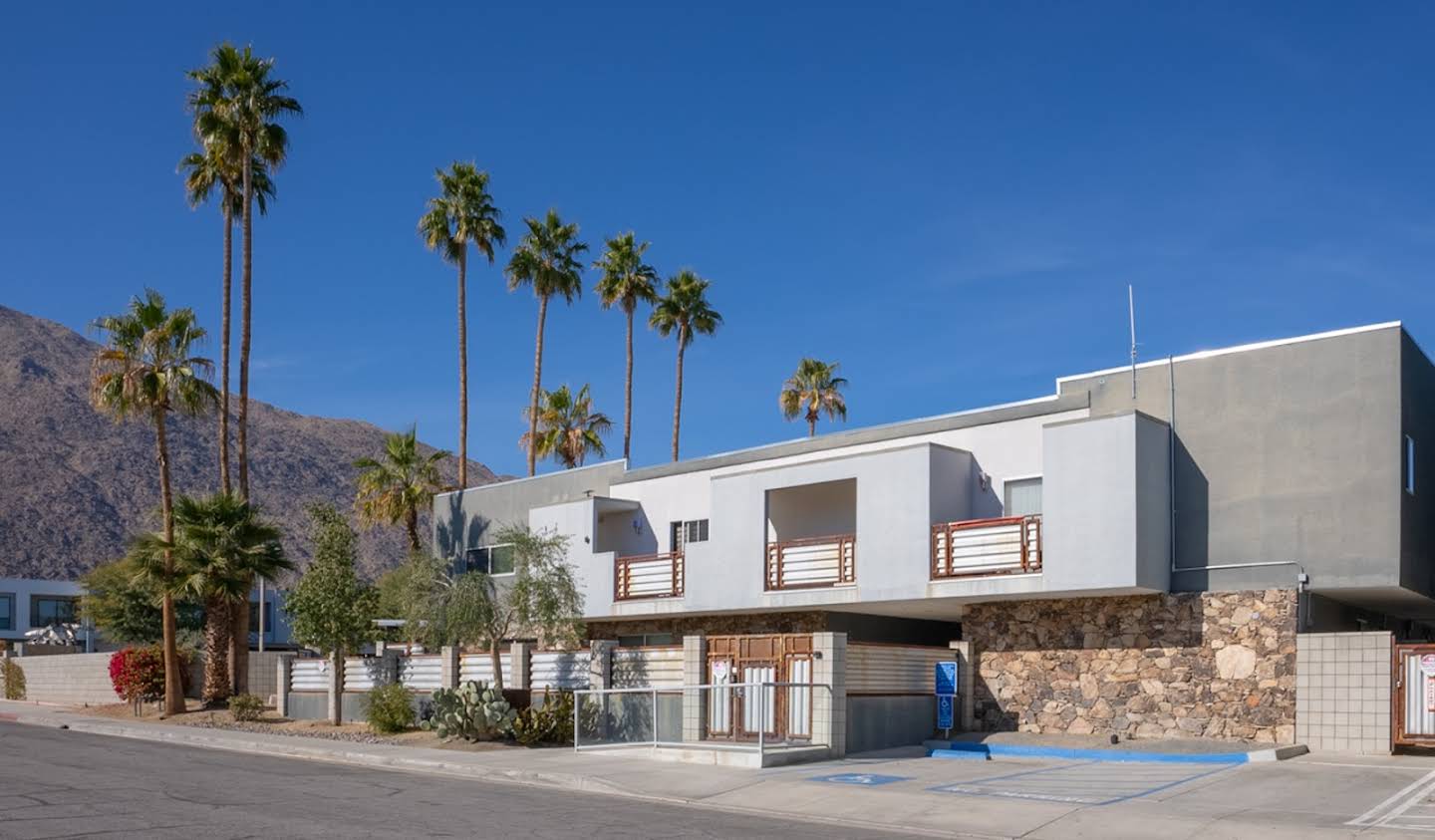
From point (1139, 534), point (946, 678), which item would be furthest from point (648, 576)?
point (1139, 534)

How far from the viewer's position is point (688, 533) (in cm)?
3697

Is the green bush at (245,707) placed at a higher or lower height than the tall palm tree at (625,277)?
lower

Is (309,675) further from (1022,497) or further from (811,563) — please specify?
(1022,497)

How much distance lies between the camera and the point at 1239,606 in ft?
88.4

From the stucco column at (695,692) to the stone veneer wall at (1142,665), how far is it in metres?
5.89

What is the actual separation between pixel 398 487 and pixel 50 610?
50.2 meters

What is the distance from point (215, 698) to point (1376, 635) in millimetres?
30989

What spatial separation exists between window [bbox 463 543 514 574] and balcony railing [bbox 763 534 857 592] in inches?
402

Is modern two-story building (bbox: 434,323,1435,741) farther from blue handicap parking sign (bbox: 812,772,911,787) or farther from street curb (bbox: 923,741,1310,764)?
blue handicap parking sign (bbox: 812,772,911,787)

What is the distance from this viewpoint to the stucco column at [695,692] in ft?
92.6

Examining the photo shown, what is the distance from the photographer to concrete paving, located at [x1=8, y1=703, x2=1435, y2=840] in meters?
18.1

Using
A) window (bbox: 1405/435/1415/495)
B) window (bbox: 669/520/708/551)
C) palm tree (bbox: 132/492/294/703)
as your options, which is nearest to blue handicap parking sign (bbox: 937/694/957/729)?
window (bbox: 669/520/708/551)

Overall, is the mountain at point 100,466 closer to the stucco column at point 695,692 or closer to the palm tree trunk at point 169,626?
the palm tree trunk at point 169,626

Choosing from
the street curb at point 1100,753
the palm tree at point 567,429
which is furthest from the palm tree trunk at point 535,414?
the street curb at point 1100,753
